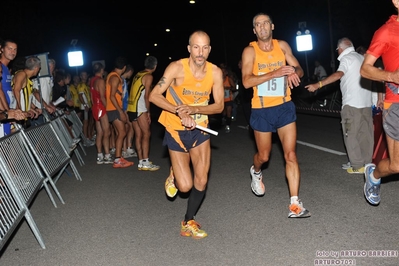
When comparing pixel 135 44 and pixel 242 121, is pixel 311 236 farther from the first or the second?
pixel 135 44

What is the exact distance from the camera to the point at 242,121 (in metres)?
18.5

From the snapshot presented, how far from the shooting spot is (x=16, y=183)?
5.77 m

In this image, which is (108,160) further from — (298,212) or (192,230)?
(298,212)

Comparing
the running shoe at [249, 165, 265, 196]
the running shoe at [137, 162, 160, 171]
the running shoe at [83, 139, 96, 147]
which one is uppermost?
the running shoe at [249, 165, 265, 196]

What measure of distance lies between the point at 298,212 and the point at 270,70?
1607 millimetres

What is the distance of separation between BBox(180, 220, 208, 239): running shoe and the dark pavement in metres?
0.07

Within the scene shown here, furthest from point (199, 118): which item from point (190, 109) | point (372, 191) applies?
point (372, 191)

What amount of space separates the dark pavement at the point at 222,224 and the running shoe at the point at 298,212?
0.07 metres

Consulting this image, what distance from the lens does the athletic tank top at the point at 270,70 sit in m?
5.89

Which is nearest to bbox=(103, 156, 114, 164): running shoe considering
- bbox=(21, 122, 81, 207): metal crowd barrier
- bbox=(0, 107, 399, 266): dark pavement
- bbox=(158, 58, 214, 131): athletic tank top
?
bbox=(0, 107, 399, 266): dark pavement

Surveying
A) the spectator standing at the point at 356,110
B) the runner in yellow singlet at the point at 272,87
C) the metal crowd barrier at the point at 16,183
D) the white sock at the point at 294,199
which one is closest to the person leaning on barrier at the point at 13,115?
the metal crowd barrier at the point at 16,183

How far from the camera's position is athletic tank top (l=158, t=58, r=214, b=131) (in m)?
5.27

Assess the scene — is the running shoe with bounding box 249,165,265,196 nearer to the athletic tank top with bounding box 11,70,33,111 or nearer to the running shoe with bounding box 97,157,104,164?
the athletic tank top with bounding box 11,70,33,111

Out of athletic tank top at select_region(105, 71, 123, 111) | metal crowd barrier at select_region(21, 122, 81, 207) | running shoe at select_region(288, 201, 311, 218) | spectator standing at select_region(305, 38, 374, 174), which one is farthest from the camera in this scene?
athletic tank top at select_region(105, 71, 123, 111)
